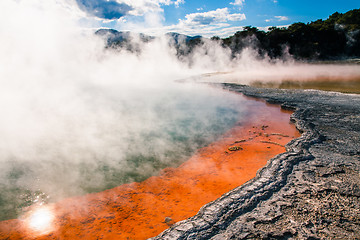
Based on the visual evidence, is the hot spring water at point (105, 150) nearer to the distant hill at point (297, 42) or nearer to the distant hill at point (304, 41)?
the distant hill at point (297, 42)

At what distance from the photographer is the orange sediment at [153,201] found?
2545 millimetres

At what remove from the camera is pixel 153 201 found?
3.01 m

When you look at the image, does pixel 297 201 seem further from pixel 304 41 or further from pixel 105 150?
pixel 304 41

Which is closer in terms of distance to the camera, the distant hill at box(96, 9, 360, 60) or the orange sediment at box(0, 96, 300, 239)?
the orange sediment at box(0, 96, 300, 239)

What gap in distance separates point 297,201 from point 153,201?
180cm

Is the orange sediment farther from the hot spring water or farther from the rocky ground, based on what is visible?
the rocky ground

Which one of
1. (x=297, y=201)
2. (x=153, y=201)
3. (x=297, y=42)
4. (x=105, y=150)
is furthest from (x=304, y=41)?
(x=153, y=201)

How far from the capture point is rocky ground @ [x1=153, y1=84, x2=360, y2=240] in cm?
202

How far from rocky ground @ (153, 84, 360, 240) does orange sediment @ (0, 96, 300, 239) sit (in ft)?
1.49

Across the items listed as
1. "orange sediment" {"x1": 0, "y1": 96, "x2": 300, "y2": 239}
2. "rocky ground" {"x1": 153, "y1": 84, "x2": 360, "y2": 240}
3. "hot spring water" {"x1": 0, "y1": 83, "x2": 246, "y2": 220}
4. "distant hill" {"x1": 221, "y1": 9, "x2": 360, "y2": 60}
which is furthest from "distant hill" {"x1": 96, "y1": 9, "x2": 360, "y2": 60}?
"rocky ground" {"x1": 153, "y1": 84, "x2": 360, "y2": 240}

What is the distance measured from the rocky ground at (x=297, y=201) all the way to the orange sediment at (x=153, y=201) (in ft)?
1.49

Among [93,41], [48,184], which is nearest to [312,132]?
[48,184]

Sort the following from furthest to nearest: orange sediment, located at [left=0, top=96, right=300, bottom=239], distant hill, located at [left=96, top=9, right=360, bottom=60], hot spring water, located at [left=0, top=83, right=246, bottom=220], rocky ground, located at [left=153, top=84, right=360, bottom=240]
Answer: distant hill, located at [left=96, top=9, right=360, bottom=60] → hot spring water, located at [left=0, top=83, right=246, bottom=220] → orange sediment, located at [left=0, top=96, right=300, bottom=239] → rocky ground, located at [left=153, top=84, right=360, bottom=240]

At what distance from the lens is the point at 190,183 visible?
3.39 metres
